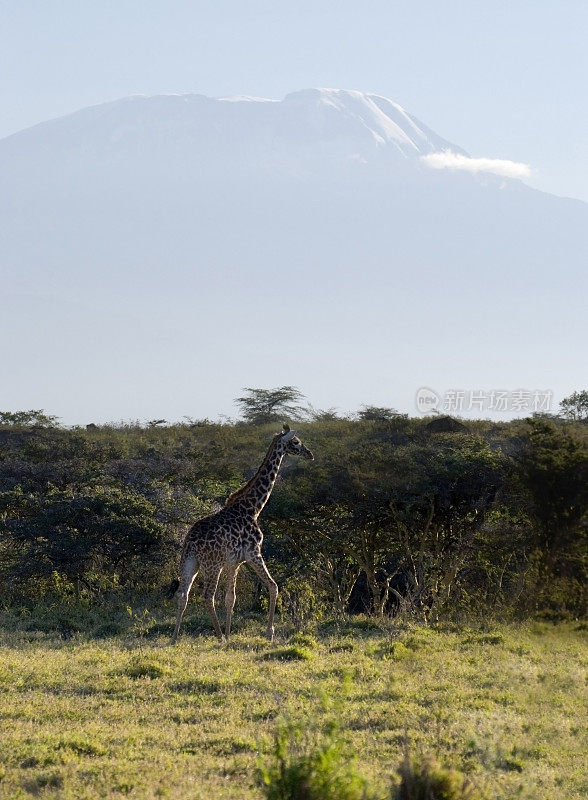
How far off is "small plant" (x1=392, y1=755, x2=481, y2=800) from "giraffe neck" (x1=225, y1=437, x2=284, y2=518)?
760 cm

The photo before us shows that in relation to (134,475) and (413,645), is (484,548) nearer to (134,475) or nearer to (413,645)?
(413,645)

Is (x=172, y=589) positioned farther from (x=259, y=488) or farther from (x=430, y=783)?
(x=430, y=783)

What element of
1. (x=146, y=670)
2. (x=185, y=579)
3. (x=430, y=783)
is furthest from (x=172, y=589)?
(x=430, y=783)

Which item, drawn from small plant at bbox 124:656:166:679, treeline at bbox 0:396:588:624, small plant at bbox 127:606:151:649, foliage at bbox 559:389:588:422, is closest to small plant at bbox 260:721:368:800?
small plant at bbox 124:656:166:679

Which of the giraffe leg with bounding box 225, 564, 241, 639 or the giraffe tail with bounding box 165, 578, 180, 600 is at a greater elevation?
the giraffe leg with bounding box 225, 564, 241, 639

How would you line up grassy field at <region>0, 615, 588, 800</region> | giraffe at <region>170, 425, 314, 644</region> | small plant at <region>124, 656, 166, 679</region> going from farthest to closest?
1. giraffe at <region>170, 425, 314, 644</region>
2. small plant at <region>124, 656, 166, 679</region>
3. grassy field at <region>0, 615, 588, 800</region>

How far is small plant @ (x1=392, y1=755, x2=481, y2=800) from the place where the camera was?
600cm

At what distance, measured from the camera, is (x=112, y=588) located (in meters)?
17.5

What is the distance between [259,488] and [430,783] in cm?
801

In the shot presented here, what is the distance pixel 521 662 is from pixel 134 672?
12.7ft

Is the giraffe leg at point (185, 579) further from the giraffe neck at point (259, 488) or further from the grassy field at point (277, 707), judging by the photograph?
the giraffe neck at point (259, 488)

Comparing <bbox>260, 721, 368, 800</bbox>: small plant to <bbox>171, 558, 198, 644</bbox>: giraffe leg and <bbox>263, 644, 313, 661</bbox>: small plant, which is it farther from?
<bbox>171, 558, 198, 644</bbox>: giraffe leg

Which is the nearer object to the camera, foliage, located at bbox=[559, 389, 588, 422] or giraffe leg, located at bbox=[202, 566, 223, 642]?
giraffe leg, located at bbox=[202, 566, 223, 642]

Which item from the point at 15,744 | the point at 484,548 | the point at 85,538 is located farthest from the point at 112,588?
the point at 15,744
